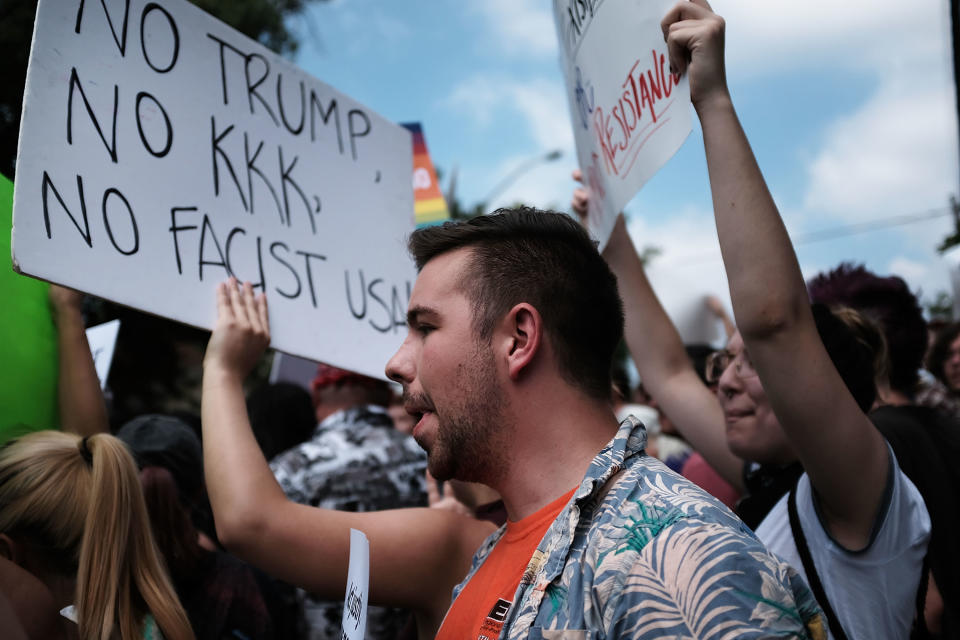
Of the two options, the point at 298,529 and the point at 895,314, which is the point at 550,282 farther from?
the point at 895,314

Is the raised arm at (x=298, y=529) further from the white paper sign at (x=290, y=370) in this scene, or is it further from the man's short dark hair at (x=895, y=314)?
the white paper sign at (x=290, y=370)

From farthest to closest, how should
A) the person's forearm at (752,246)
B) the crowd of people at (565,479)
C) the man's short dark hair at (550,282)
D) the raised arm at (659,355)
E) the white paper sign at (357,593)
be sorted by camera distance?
the raised arm at (659,355), the man's short dark hair at (550,282), the white paper sign at (357,593), the person's forearm at (752,246), the crowd of people at (565,479)

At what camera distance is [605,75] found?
215cm

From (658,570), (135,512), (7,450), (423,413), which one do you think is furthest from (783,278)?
(7,450)

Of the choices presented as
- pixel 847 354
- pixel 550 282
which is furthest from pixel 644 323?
pixel 550 282

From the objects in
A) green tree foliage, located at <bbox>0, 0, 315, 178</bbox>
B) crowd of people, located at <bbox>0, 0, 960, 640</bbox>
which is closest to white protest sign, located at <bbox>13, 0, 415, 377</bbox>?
crowd of people, located at <bbox>0, 0, 960, 640</bbox>

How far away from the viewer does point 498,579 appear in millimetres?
1595

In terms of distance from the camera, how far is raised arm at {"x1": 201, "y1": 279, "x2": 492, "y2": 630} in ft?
6.21

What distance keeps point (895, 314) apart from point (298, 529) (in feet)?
7.33

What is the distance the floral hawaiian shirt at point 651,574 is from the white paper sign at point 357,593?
0.97 feet

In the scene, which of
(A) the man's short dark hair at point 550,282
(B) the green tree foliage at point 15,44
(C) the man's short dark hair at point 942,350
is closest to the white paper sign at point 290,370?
(A) the man's short dark hair at point 550,282

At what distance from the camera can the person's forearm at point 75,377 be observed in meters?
2.22

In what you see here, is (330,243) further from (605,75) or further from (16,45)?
(16,45)

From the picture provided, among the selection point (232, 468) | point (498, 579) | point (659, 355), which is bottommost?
point (498, 579)
